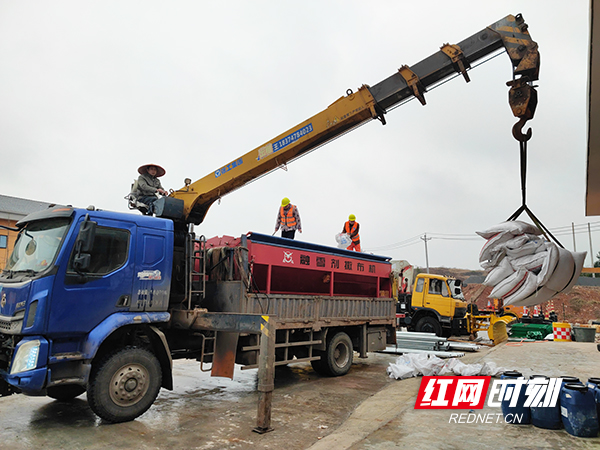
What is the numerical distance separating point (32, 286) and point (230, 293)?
9.35 ft

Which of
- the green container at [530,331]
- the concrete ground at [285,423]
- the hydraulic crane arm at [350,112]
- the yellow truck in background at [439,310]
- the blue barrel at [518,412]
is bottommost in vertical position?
the concrete ground at [285,423]

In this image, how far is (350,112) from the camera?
728cm

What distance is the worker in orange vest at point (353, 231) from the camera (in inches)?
426

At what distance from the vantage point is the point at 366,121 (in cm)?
742

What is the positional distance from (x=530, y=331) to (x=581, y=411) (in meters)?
12.6

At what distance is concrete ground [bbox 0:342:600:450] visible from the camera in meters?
4.34

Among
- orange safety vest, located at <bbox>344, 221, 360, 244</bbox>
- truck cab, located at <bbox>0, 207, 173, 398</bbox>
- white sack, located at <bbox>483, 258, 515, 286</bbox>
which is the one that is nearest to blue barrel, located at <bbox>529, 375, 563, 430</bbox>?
white sack, located at <bbox>483, 258, 515, 286</bbox>

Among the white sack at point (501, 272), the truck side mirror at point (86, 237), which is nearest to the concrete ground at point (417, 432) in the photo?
the white sack at point (501, 272)

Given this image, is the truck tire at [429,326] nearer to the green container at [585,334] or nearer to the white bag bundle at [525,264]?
the green container at [585,334]

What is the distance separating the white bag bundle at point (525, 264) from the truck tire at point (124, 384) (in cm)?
430

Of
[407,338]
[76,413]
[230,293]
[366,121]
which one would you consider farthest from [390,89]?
[407,338]

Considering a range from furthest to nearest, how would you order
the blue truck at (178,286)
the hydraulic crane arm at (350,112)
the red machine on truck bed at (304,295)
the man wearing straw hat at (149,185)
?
the man wearing straw hat at (149,185) < the red machine on truck bed at (304,295) < the hydraulic crane arm at (350,112) < the blue truck at (178,286)

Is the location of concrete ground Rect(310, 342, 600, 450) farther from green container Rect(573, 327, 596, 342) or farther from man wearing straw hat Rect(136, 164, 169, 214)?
green container Rect(573, 327, 596, 342)

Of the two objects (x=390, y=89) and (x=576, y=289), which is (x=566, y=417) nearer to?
(x=390, y=89)
